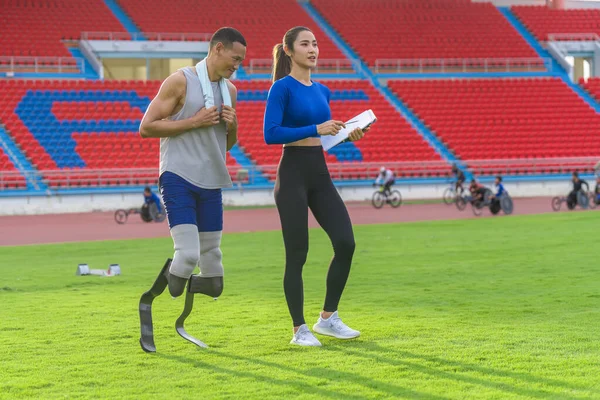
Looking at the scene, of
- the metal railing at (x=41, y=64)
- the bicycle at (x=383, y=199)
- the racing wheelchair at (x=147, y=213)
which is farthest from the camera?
the metal railing at (x=41, y=64)

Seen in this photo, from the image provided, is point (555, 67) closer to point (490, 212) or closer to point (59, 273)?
point (490, 212)

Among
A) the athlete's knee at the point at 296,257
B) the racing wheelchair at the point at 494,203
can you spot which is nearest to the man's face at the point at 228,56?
the athlete's knee at the point at 296,257

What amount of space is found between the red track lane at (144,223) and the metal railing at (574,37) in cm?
1831

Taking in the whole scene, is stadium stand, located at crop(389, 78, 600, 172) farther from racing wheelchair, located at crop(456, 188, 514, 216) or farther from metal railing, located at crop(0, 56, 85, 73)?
metal railing, located at crop(0, 56, 85, 73)

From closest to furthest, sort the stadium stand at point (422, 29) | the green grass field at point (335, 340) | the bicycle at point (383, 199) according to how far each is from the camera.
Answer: the green grass field at point (335, 340) < the bicycle at point (383, 199) < the stadium stand at point (422, 29)

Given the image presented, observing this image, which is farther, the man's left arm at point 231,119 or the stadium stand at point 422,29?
the stadium stand at point 422,29

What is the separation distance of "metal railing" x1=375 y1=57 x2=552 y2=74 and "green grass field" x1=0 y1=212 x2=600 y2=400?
1260 inches

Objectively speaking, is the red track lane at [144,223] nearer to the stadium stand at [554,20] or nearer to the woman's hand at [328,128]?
the woman's hand at [328,128]

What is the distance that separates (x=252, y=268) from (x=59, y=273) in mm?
2640

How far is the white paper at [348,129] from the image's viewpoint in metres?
7.48

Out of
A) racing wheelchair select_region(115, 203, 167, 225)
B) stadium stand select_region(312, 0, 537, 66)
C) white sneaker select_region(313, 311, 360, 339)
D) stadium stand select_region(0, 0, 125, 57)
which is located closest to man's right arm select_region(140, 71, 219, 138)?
white sneaker select_region(313, 311, 360, 339)

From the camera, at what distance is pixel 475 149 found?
40781 mm

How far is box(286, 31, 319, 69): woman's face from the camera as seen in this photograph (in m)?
7.63

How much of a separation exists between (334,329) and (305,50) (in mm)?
2095
